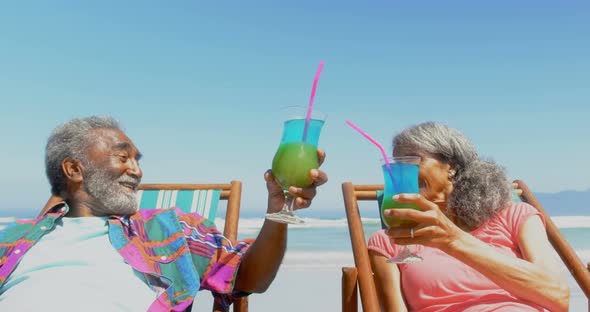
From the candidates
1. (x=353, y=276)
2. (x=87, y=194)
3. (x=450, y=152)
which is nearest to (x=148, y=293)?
(x=87, y=194)

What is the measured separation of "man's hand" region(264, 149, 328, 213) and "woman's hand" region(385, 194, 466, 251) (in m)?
0.40

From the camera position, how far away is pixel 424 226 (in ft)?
5.19

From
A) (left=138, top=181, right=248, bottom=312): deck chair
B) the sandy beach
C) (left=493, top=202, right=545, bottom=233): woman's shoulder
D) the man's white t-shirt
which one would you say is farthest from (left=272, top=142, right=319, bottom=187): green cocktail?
the sandy beach

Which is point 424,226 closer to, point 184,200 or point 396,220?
point 396,220

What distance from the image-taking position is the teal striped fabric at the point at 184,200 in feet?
10.8


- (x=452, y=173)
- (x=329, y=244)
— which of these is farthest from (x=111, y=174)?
(x=329, y=244)

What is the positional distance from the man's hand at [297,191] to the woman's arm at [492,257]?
41 centimetres

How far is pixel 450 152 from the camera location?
8.36 feet

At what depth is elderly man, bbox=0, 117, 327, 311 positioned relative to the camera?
7.02ft

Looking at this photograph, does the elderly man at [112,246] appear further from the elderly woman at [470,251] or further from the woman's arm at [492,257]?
the elderly woman at [470,251]

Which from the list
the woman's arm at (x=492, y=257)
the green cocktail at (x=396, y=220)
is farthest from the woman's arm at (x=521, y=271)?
the green cocktail at (x=396, y=220)

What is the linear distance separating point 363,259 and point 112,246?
126 centimetres

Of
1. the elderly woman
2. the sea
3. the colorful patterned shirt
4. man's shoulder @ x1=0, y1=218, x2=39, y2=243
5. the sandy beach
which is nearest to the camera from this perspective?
the elderly woman

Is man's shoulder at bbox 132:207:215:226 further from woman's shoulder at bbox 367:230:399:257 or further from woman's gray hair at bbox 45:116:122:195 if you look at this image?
woman's shoulder at bbox 367:230:399:257
